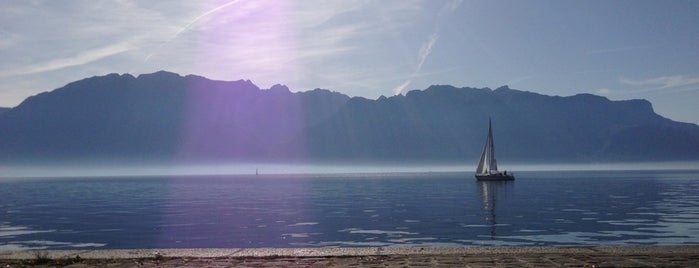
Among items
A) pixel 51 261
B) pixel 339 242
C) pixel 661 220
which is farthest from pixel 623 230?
pixel 51 261

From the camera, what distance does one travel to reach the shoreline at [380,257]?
49.8ft

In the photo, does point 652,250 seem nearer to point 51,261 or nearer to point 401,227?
point 51,261

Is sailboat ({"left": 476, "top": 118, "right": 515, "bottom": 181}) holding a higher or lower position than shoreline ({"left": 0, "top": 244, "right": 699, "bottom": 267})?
higher

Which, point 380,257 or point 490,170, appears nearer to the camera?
point 380,257

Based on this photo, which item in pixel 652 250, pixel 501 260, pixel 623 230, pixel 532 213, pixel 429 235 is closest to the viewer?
pixel 501 260

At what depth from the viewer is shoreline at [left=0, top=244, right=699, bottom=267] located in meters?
15.2

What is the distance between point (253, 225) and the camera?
1887 inches

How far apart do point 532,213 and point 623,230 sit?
17036mm

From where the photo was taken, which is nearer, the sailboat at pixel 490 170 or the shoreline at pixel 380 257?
the shoreline at pixel 380 257

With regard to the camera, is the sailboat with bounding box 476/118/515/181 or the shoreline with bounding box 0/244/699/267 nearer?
the shoreline with bounding box 0/244/699/267

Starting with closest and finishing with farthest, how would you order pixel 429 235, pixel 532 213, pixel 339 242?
pixel 339 242 < pixel 429 235 < pixel 532 213

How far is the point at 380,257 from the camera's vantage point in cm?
1639

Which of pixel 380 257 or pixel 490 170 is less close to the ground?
pixel 490 170

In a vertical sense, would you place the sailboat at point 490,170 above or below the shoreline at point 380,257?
above
